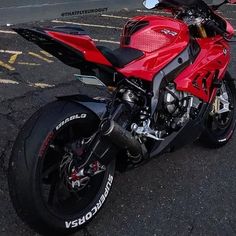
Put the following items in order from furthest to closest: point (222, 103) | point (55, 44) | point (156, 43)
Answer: point (222, 103) → point (156, 43) → point (55, 44)

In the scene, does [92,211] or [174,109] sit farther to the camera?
[174,109]

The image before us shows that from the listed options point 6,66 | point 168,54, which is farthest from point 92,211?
point 6,66

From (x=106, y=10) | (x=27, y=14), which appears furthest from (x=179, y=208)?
(x=106, y=10)

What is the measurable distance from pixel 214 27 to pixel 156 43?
0.71 meters

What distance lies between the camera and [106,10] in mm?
8141

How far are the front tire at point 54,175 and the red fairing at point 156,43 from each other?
0.50 meters

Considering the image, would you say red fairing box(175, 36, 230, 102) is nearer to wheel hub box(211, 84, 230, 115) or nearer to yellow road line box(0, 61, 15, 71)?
wheel hub box(211, 84, 230, 115)

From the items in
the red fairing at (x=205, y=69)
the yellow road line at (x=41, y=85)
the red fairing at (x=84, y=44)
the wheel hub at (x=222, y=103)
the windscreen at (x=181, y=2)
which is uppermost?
the red fairing at (x=84, y=44)

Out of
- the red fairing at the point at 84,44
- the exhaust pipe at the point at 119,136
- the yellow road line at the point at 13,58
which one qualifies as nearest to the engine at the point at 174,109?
the exhaust pipe at the point at 119,136

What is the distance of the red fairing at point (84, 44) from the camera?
8.14 ft

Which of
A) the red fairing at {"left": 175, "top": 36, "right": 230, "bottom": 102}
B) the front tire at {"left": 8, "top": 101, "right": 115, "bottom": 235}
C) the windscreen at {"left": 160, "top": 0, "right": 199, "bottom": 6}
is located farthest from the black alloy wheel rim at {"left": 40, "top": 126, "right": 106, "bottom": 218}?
the windscreen at {"left": 160, "top": 0, "right": 199, "bottom": 6}

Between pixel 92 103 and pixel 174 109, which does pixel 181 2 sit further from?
pixel 92 103

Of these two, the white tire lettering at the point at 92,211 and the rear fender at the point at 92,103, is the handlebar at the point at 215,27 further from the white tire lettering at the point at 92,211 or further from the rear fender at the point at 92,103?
the white tire lettering at the point at 92,211

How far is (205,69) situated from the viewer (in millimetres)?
3607
